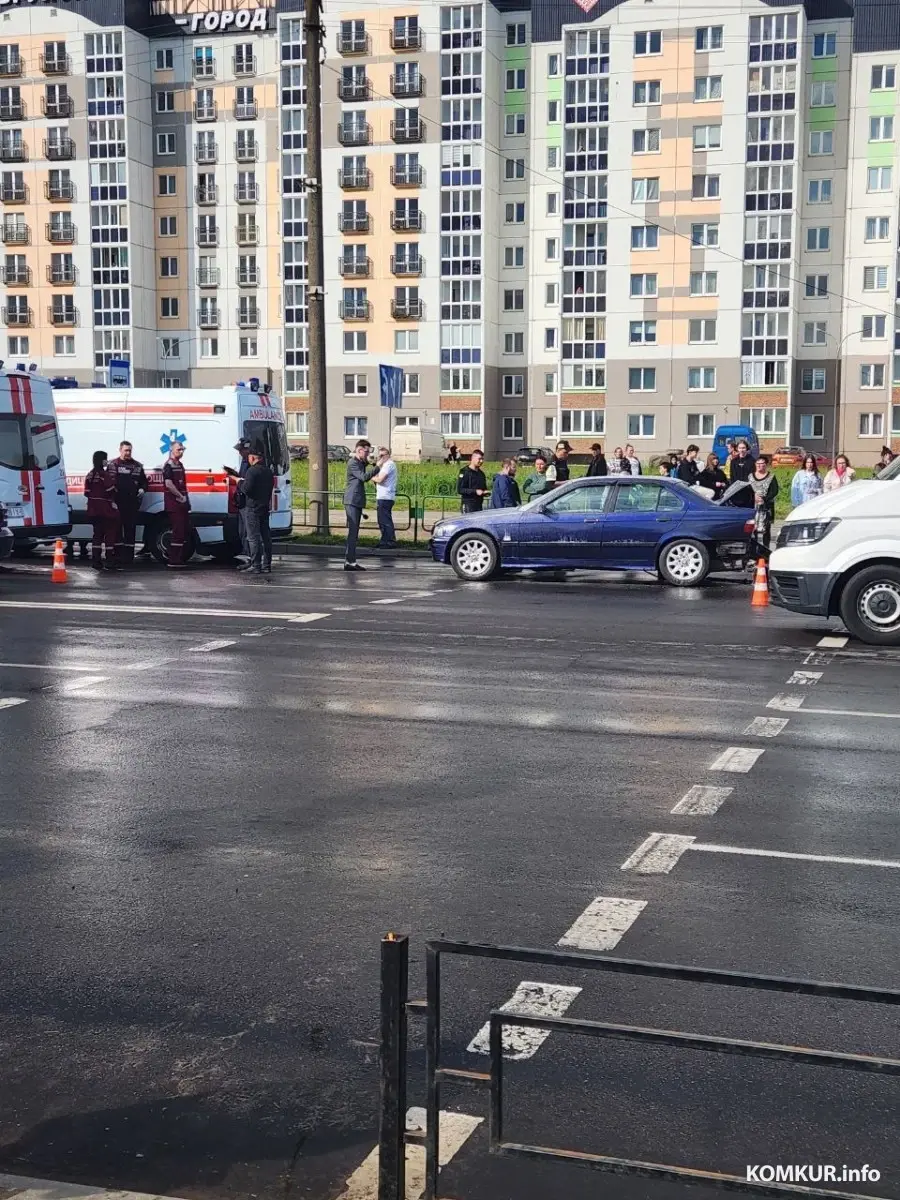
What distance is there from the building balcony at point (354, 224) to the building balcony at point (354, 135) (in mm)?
3787

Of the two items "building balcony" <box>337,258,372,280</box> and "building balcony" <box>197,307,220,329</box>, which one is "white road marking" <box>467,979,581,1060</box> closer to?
"building balcony" <box>337,258,372,280</box>

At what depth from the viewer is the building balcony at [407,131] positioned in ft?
249

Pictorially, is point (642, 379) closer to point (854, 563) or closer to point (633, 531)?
point (633, 531)

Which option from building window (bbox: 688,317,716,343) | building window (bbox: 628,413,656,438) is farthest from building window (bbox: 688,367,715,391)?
building window (bbox: 628,413,656,438)

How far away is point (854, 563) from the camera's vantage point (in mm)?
13617

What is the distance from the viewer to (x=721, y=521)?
62.8 ft

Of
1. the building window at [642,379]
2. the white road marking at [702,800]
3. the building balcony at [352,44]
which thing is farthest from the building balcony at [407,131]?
the white road marking at [702,800]

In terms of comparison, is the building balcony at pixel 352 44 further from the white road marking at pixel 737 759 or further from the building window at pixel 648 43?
the white road marking at pixel 737 759

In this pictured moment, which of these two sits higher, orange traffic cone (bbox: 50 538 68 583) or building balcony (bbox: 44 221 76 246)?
building balcony (bbox: 44 221 76 246)

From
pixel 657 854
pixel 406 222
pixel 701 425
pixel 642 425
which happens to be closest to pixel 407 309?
pixel 406 222

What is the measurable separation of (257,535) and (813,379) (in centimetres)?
6036

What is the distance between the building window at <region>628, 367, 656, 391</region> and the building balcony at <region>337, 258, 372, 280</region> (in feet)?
51.8

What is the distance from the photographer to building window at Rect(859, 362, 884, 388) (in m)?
73.6

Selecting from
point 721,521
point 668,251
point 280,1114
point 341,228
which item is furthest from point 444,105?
point 280,1114
